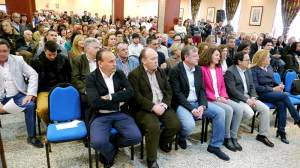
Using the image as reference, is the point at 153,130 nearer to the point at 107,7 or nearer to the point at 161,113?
the point at 161,113

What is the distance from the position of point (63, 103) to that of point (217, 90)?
72.5 inches

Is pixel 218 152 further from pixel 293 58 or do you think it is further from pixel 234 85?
pixel 293 58

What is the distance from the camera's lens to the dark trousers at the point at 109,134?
2.26 meters

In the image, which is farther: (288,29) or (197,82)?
(288,29)

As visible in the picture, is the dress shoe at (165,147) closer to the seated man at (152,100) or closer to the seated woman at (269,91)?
the seated man at (152,100)

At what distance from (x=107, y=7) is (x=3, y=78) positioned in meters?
17.7

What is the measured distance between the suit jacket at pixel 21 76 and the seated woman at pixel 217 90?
2004mm

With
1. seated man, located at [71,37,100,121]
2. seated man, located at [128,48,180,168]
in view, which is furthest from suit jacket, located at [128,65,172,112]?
seated man, located at [71,37,100,121]

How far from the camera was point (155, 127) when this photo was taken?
248cm

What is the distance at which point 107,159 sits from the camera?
7.91 ft

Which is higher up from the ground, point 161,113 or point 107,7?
point 107,7

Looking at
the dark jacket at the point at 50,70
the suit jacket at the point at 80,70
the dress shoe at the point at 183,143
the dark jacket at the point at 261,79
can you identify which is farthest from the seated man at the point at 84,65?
the dark jacket at the point at 261,79

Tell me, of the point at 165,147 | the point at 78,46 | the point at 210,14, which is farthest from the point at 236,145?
the point at 210,14

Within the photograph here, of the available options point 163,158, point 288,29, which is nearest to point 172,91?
point 163,158
